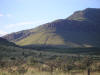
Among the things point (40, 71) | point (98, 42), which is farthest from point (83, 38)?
point (40, 71)

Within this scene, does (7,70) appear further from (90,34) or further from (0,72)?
(90,34)

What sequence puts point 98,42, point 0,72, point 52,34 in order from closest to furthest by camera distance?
point 0,72, point 98,42, point 52,34

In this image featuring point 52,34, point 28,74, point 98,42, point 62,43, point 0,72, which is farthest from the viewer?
point 52,34

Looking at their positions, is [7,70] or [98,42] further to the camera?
[98,42]

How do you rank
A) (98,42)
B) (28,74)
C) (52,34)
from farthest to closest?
1. (52,34)
2. (98,42)
3. (28,74)

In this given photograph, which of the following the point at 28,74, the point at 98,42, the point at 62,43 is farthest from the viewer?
the point at 98,42

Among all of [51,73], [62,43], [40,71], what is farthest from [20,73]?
[62,43]

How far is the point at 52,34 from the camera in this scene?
189m

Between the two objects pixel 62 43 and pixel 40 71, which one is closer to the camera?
pixel 40 71

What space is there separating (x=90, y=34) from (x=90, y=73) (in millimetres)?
187899

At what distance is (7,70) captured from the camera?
18.3 meters

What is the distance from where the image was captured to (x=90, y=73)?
50.9 feet

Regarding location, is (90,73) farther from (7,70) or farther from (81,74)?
(7,70)

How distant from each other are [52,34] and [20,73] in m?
172
